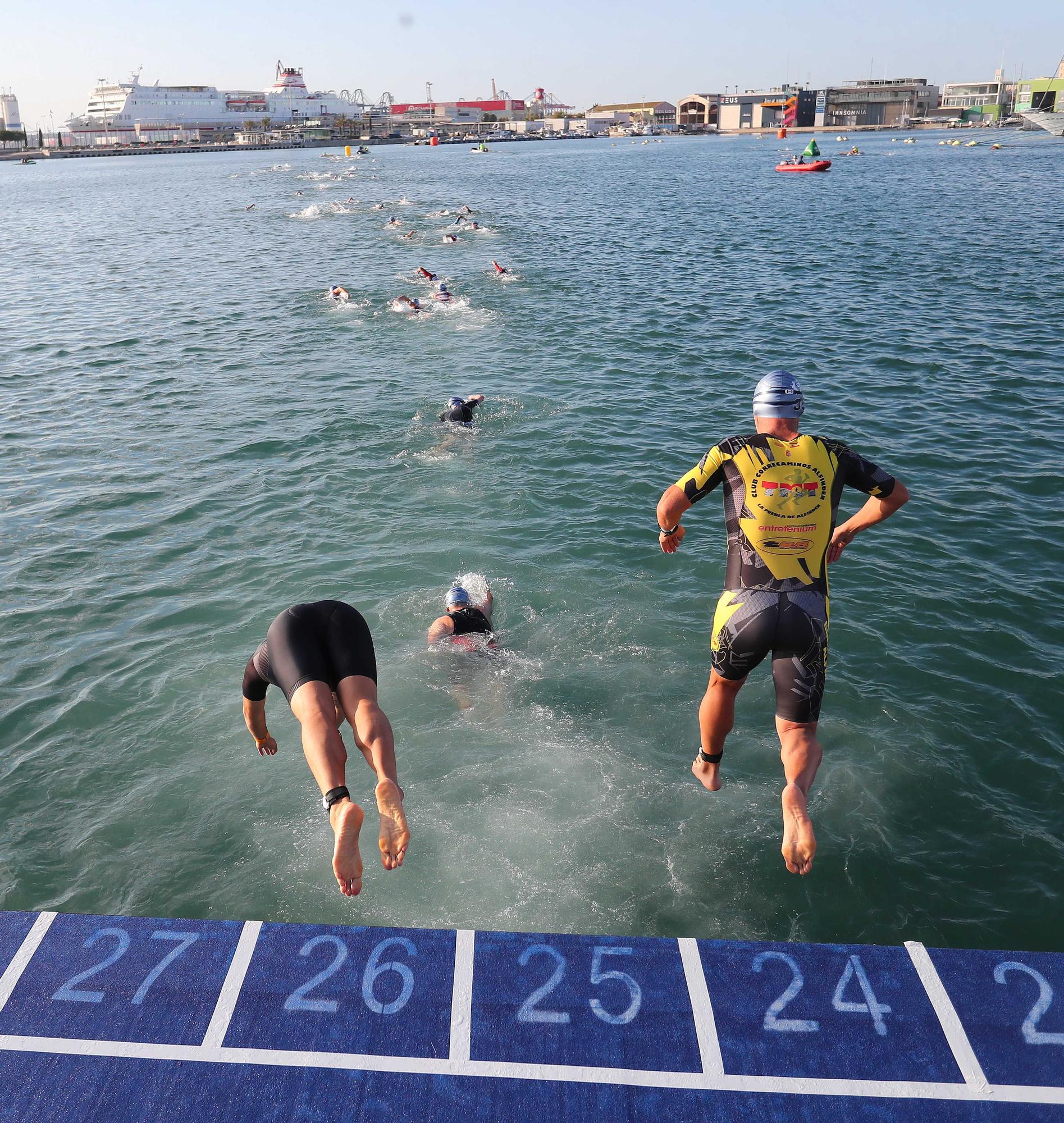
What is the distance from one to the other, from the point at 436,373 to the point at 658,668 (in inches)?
530

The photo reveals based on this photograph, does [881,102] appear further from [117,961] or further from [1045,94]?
[117,961]

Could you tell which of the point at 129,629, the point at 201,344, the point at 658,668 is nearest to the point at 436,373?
the point at 201,344

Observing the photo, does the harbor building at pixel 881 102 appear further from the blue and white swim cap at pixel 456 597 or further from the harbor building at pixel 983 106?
the blue and white swim cap at pixel 456 597

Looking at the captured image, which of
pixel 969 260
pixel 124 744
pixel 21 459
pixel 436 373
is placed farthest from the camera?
pixel 969 260

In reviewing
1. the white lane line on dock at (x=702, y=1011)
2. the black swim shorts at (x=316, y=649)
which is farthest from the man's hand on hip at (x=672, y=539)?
the white lane line on dock at (x=702, y=1011)

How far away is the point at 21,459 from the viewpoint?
650 inches

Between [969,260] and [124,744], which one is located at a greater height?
[969,260]

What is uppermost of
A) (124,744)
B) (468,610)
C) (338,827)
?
(338,827)

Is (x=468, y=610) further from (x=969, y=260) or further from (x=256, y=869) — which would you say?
(x=969, y=260)

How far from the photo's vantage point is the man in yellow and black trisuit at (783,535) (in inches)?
223

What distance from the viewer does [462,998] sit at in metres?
5.05

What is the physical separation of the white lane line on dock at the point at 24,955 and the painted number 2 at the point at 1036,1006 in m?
6.08

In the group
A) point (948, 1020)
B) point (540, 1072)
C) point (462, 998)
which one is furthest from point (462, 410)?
point (948, 1020)

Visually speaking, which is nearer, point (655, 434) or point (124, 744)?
point (124, 744)
